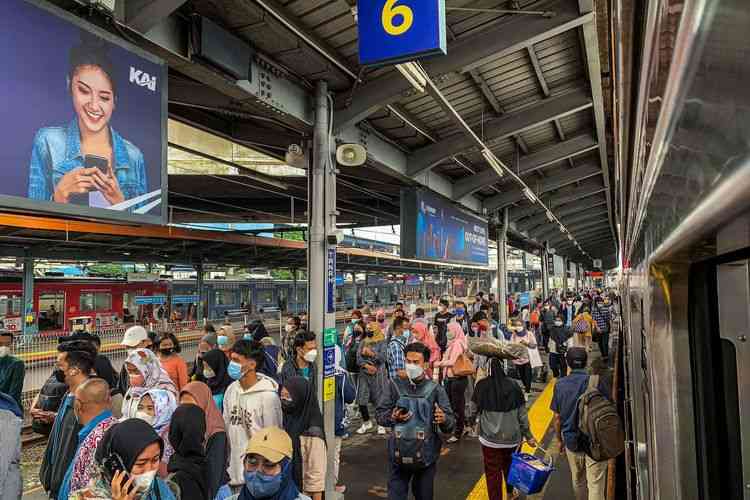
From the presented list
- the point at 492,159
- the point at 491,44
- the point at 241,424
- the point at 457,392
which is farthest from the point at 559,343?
the point at 241,424

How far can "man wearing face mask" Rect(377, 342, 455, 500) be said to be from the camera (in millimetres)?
3873

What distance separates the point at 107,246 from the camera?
13273 mm

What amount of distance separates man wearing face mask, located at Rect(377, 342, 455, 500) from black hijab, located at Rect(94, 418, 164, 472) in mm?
1915

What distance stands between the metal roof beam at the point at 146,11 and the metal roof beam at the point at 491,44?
2351 mm

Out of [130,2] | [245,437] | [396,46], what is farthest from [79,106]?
[245,437]

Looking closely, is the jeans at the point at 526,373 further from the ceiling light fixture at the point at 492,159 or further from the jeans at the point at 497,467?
the jeans at the point at 497,467

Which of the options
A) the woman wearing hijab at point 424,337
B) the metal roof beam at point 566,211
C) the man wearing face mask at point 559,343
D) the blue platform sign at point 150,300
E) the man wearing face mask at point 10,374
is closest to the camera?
the man wearing face mask at point 10,374

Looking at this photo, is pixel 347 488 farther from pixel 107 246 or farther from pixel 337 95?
pixel 107 246

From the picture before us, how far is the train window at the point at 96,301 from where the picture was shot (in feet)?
53.7

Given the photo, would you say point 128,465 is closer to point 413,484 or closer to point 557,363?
point 413,484

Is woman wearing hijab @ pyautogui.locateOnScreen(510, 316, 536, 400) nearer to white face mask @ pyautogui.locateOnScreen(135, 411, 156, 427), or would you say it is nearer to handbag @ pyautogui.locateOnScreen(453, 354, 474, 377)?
handbag @ pyautogui.locateOnScreen(453, 354, 474, 377)

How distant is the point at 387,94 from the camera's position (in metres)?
5.44

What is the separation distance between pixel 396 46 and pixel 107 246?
1180 cm

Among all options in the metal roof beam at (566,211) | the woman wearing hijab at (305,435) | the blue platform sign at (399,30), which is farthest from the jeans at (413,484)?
the metal roof beam at (566,211)
